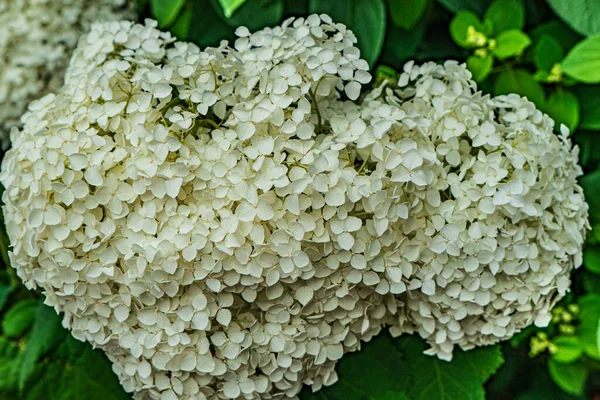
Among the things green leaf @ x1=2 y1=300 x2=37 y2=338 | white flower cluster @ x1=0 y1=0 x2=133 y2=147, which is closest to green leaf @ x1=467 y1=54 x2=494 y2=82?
white flower cluster @ x1=0 y1=0 x2=133 y2=147

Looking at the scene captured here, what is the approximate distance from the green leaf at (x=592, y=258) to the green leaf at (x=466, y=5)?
1.45 feet

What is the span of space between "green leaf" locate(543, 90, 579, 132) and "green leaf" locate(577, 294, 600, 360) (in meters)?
0.28

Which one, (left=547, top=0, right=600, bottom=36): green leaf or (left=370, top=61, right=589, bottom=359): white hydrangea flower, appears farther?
(left=547, top=0, right=600, bottom=36): green leaf

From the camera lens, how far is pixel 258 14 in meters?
1.14

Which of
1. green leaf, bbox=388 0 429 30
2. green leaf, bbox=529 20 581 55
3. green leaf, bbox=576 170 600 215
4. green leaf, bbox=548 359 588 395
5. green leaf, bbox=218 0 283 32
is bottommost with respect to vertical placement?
green leaf, bbox=548 359 588 395

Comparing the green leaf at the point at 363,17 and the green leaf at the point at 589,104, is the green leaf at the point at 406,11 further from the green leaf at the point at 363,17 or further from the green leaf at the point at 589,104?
the green leaf at the point at 589,104

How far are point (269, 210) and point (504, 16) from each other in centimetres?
62

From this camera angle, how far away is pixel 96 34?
949mm

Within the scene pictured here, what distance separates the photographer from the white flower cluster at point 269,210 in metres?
0.79

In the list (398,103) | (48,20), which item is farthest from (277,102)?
(48,20)

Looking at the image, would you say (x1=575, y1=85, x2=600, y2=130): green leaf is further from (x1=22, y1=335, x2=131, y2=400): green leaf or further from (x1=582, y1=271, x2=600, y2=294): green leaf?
(x1=22, y1=335, x2=131, y2=400): green leaf

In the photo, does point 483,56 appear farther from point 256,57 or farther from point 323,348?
point 323,348

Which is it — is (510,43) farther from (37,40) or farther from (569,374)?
(37,40)

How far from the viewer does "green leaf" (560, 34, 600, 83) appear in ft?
3.43
